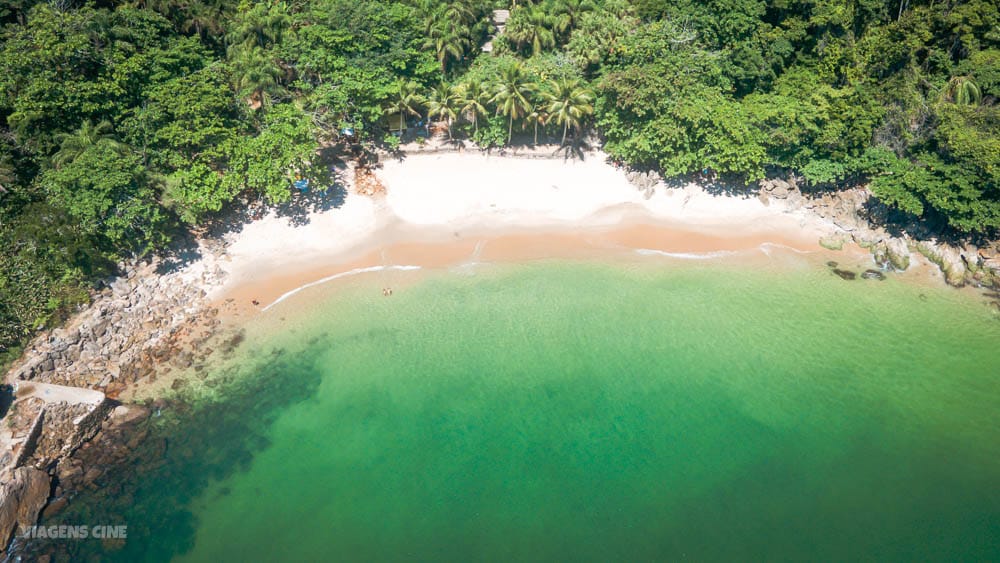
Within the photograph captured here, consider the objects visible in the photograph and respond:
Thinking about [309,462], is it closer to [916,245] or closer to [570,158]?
[570,158]

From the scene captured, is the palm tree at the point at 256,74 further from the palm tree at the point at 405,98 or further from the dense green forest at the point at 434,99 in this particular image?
the palm tree at the point at 405,98

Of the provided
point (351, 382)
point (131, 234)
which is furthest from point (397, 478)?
point (131, 234)

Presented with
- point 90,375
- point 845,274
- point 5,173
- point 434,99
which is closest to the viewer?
point 90,375

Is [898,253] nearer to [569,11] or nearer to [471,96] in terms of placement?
[569,11]

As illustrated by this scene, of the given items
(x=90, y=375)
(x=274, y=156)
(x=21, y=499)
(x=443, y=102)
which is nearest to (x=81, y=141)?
(x=274, y=156)

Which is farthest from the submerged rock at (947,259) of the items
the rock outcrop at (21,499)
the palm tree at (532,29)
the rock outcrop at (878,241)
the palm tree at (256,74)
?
the rock outcrop at (21,499)

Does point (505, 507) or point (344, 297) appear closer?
point (505, 507)
